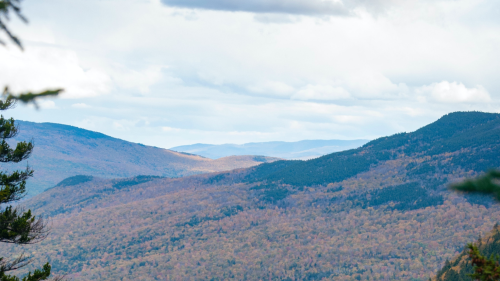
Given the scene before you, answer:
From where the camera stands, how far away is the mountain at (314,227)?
367 feet

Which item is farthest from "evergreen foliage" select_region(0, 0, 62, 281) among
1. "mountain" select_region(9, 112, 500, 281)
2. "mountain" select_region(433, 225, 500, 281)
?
"mountain" select_region(9, 112, 500, 281)

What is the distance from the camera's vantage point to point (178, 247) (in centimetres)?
14462

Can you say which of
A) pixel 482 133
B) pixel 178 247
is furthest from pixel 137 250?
pixel 482 133

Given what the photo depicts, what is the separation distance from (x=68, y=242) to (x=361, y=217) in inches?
4298

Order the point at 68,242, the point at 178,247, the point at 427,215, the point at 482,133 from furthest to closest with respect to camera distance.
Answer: the point at 482,133 < the point at 68,242 < the point at 178,247 < the point at 427,215

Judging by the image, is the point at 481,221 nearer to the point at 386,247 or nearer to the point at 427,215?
the point at 427,215

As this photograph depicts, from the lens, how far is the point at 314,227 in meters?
146

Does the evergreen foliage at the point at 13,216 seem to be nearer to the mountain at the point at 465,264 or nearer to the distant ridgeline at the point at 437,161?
the mountain at the point at 465,264

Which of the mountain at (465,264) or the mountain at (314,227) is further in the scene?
the mountain at (314,227)

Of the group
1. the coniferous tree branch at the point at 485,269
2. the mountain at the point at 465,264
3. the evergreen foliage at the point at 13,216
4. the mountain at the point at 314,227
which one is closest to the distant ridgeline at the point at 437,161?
the mountain at the point at 314,227

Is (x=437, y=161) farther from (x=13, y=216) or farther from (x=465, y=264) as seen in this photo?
(x=13, y=216)

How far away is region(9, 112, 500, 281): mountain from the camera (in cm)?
11187

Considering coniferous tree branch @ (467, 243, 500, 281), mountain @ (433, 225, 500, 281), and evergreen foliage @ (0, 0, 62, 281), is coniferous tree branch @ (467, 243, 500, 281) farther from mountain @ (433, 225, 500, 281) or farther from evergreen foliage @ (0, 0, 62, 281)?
mountain @ (433, 225, 500, 281)

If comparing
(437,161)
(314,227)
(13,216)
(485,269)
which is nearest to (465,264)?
(485,269)
